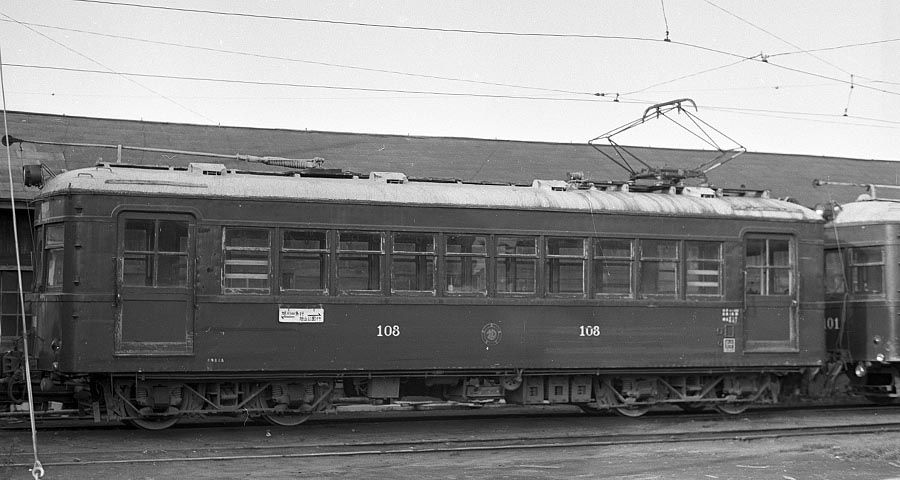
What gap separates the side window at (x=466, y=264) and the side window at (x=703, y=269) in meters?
3.30

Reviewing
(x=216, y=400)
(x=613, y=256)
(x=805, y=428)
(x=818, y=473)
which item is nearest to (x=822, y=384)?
(x=805, y=428)

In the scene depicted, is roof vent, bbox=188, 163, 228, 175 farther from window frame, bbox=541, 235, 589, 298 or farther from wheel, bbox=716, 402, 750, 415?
wheel, bbox=716, 402, 750, 415

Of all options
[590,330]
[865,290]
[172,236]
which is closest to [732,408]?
[590,330]

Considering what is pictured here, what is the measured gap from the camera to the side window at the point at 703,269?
1588cm

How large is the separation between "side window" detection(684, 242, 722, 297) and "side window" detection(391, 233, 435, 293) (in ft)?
13.4

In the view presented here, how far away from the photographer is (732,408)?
661 inches

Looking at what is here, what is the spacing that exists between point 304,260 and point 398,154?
1108 centimetres

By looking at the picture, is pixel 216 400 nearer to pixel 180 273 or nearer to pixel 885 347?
pixel 180 273

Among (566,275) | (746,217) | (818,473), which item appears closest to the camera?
(818,473)

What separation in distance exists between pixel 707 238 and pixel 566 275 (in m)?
2.43

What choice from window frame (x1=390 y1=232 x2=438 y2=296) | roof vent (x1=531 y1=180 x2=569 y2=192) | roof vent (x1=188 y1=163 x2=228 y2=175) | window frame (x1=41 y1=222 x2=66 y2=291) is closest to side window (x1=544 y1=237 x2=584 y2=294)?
roof vent (x1=531 y1=180 x2=569 y2=192)

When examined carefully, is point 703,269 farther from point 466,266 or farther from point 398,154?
point 398,154

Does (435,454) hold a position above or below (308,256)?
below

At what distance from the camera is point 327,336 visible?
14.1m
